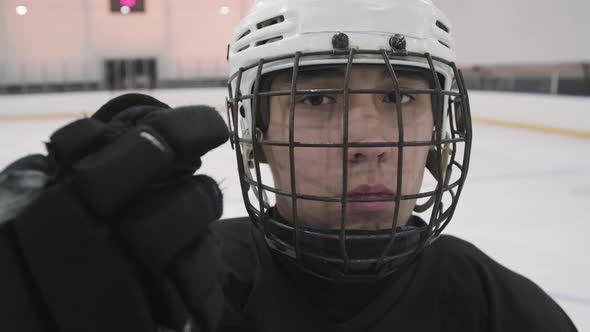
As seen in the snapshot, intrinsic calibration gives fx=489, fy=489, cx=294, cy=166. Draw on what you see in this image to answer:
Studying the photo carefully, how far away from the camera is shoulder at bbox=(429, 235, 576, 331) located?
556mm

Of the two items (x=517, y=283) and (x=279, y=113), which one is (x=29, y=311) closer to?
(x=279, y=113)

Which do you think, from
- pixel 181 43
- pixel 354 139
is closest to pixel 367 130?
pixel 354 139

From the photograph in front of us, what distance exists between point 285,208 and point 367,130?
0.15 meters

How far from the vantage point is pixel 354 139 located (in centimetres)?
52

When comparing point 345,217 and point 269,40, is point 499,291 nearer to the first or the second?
point 345,217

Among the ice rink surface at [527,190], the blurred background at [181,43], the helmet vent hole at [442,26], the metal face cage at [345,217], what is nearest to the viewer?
the metal face cage at [345,217]

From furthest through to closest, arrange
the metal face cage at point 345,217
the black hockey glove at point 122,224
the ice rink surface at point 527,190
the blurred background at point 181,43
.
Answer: the blurred background at point 181,43 → the ice rink surface at point 527,190 → the metal face cage at point 345,217 → the black hockey glove at point 122,224

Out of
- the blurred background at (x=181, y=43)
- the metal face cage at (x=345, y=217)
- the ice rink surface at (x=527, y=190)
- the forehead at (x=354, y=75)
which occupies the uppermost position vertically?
the blurred background at (x=181, y=43)

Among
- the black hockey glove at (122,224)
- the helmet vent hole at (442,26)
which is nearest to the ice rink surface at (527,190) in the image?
the black hockey glove at (122,224)

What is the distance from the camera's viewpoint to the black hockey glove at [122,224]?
0.32m

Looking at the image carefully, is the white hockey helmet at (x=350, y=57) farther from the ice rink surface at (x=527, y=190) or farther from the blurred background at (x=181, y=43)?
the blurred background at (x=181, y=43)

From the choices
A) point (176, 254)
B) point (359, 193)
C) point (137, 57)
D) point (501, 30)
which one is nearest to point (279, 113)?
point (359, 193)

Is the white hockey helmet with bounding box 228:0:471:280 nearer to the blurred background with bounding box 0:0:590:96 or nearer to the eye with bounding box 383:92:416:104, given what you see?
the eye with bounding box 383:92:416:104

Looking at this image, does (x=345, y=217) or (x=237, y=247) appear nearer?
(x=345, y=217)
